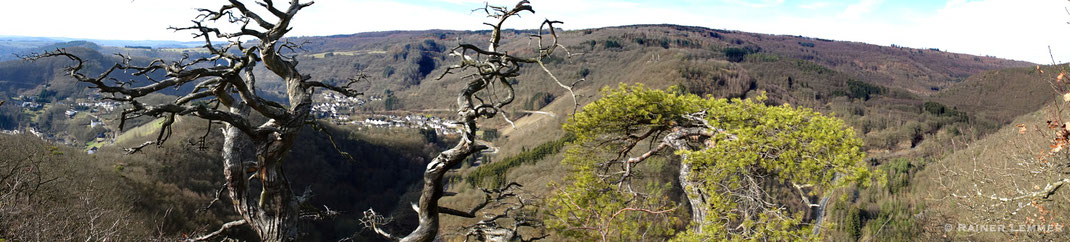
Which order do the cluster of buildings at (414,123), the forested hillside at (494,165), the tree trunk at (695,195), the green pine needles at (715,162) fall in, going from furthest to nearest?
the cluster of buildings at (414,123), the tree trunk at (695,195), the green pine needles at (715,162), the forested hillside at (494,165)

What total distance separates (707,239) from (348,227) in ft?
251

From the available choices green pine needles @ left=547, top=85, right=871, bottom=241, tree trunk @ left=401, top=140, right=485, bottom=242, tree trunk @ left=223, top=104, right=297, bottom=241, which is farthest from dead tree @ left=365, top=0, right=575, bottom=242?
green pine needles @ left=547, top=85, right=871, bottom=241

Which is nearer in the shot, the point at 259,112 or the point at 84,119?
the point at 259,112

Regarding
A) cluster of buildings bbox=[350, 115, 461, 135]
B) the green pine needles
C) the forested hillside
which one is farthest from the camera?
cluster of buildings bbox=[350, 115, 461, 135]

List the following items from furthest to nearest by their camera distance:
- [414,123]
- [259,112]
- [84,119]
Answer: [414,123]
[84,119]
[259,112]

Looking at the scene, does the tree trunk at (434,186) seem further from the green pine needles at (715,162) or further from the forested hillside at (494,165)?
the green pine needles at (715,162)

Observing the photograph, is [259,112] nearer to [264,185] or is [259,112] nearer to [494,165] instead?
[264,185]

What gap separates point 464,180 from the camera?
99.0 metres

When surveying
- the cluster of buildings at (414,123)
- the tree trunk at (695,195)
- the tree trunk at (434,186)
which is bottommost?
the cluster of buildings at (414,123)

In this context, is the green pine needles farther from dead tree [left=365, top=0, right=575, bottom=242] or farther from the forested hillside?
dead tree [left=365, top=0, right=575, bottom=242]

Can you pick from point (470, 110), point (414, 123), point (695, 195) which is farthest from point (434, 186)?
point (414, 123)

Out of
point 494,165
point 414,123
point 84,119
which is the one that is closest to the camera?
point 494,165

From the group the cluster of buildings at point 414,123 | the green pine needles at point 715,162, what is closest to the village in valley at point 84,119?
the cluster of buildings at point 414,123

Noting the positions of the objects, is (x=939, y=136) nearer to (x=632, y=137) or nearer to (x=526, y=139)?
(x=526, y=139)
